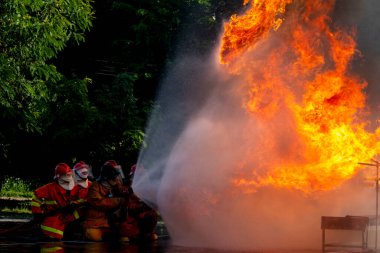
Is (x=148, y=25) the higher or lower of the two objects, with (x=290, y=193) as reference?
higher

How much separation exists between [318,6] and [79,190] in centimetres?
709

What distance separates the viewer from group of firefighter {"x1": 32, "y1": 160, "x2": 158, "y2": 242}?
19.3m

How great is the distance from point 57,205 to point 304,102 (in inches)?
218

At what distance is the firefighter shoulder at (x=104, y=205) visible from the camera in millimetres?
19391

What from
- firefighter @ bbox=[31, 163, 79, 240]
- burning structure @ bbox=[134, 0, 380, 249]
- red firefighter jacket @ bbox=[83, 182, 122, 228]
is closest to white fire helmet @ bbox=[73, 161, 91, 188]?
firefighter @ bbox=[31, 163, 79, 240]

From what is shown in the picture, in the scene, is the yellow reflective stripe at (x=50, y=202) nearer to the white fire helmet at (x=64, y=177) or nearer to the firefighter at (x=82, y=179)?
the white fire helmet at (x=64, y=177)

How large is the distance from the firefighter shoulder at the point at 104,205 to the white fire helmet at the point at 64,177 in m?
0.48

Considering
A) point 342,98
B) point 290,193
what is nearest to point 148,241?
point 290,193

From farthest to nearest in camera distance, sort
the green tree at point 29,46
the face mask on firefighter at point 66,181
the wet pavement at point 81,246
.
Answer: the green tree at point 29,46, the face mask on firefighter at point 66,181, the wet pavement at point 81,246

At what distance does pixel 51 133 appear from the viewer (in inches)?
1120

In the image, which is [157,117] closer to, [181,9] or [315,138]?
[181,9]

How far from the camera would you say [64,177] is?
19.6 m

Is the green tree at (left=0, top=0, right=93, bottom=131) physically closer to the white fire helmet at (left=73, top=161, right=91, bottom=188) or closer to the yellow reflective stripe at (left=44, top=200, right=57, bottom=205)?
the white fire helmet at (left=73, top=161, right=91, bottom=188)

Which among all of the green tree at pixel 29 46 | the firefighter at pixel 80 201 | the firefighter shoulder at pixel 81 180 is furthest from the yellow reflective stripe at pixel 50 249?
the green tree at pixel 29 46
